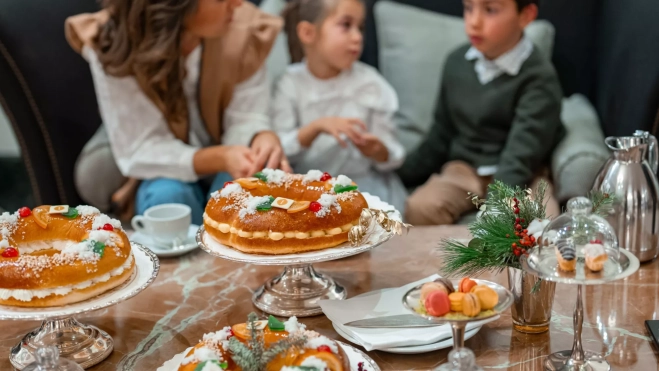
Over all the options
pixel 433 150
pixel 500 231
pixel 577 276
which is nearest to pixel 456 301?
pixel 577 276

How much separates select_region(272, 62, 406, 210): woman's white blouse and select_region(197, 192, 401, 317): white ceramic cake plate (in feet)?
3.33

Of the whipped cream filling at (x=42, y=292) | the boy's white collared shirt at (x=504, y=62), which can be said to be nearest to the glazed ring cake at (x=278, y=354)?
the whipped cream filling at (x=42, y=292)

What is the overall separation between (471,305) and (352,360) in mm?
214

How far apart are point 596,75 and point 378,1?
80 centimetres

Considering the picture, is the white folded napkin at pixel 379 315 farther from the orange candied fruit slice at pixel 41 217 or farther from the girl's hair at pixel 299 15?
the girl's hair at pixel 299 15

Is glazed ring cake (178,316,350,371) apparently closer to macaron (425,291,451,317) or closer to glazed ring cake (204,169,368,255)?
macaron (425,291,451,317)

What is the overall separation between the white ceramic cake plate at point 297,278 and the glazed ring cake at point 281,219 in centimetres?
2

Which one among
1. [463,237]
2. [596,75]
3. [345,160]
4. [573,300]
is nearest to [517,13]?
[596,75]

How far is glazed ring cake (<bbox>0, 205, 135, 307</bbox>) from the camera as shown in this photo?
3.60 ft

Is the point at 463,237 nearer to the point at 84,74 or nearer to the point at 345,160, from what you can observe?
the point at 345,160

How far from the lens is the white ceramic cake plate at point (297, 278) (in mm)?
1252

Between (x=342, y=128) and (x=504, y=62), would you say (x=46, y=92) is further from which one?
(x=504, y=62)

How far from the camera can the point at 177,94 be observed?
2.28 metres

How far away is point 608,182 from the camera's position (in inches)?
56.4
